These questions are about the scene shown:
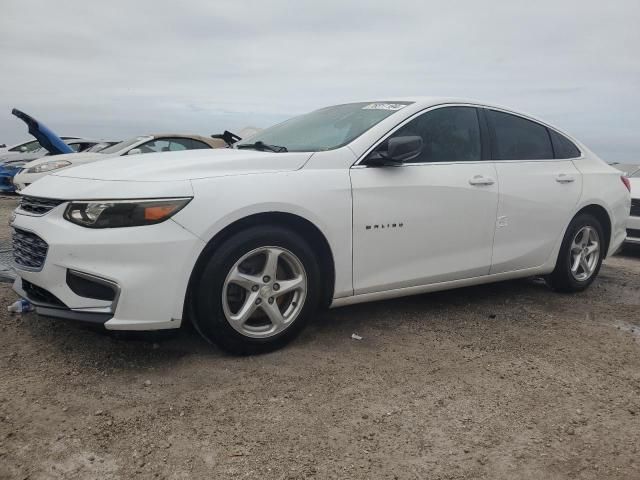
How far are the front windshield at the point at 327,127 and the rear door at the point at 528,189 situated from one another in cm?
97

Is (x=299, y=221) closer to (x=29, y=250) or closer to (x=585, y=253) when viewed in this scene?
(x=29, y=250)

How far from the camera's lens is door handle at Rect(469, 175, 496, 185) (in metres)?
3.87

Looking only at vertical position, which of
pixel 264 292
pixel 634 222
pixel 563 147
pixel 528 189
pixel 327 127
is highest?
pixel 327 127

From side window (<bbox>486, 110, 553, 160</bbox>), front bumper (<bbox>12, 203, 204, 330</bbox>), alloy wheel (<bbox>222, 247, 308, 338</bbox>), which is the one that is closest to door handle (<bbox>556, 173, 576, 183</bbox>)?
side window (<bbox>486, 110, 553, 160</bbox>)

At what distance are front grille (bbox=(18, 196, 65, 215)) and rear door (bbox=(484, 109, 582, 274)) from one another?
2947 millimetres

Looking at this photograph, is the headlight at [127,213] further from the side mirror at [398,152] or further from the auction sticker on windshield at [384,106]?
the auction sticker on windshield at [384,106]

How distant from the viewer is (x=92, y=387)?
269 cm

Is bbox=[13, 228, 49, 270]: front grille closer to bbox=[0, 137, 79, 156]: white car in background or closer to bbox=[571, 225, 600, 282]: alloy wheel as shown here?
bbox=[571, 225, 600, 282]: alloy wheel

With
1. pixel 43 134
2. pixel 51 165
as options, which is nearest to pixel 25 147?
pixel 43 134

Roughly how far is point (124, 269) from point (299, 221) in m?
1.00

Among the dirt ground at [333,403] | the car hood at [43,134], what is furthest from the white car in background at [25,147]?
the dirt ground at [333,403]

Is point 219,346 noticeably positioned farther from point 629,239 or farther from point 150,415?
point 629,239

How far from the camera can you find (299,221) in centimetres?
316

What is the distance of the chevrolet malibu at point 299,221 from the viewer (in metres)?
2.74
